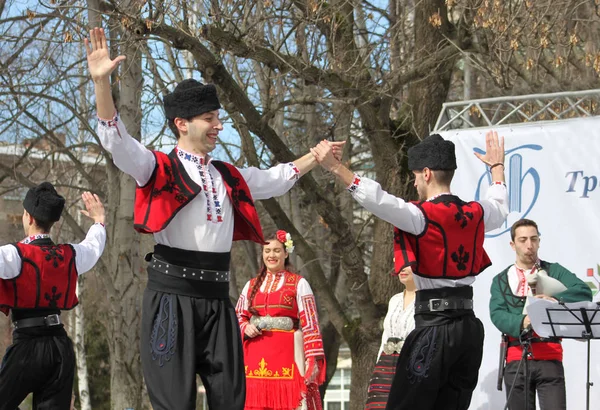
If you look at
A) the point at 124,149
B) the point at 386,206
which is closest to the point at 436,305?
the point at 386,206

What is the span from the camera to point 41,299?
5.84 meters

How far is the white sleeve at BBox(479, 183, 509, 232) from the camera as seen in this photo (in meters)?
4.99

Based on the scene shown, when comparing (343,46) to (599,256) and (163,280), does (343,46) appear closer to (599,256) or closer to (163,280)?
(599,256)

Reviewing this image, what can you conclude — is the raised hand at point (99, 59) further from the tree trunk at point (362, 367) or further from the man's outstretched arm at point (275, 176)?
the tree trunk at point (362, 367)

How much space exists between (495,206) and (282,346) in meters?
3.10

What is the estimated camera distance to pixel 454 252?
4754mm

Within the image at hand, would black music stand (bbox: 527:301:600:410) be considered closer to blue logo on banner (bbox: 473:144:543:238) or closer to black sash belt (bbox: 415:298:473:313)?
black sash belt (bbox: 415:298:473:313)

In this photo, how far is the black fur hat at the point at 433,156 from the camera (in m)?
4.88

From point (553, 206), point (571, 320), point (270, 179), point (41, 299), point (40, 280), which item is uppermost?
point (553, 206)

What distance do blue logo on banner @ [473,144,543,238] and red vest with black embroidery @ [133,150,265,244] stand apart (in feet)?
12.3

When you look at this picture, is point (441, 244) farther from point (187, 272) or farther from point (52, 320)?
point (52, 320)

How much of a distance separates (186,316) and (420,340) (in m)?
1.30

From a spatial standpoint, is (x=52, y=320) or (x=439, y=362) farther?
(x=52, y=320)

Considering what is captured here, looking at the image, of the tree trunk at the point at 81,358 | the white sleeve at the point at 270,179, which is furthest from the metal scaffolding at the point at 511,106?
the tree trunk at the point at 81,358
